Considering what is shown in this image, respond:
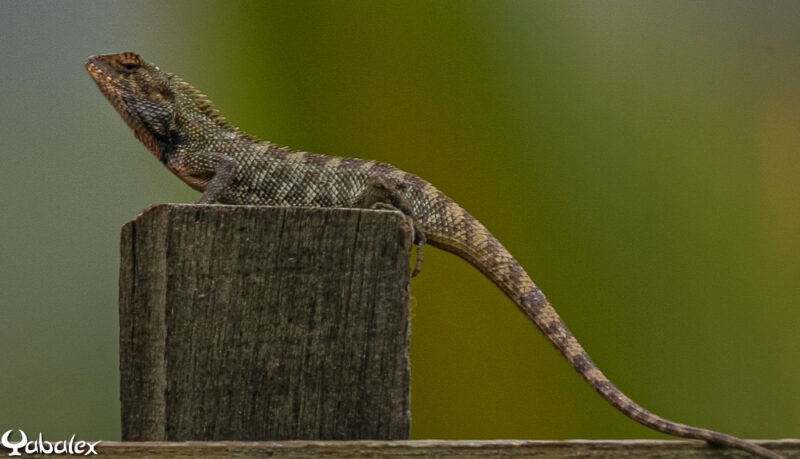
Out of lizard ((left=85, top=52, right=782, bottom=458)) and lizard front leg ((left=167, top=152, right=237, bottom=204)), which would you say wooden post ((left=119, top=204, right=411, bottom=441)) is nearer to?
lizard ((left=85, top=52, right=782, bottom=458))

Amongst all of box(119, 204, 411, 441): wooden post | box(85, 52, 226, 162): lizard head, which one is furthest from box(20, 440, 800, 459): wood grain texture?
box(85, 52, 226, 162): lizard head

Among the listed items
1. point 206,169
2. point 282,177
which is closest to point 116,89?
point 206,169

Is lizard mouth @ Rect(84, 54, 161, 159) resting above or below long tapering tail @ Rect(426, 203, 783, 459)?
above

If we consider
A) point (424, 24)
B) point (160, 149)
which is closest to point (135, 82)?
point (160, 149)

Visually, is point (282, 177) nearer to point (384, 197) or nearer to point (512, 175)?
point (384, 197)

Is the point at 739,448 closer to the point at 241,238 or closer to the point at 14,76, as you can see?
the point at 241,238

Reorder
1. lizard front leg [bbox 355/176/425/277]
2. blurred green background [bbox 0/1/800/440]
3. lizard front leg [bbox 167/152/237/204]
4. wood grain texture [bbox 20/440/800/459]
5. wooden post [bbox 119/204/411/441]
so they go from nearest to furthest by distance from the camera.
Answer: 1. wood grain texture [bbox 20/440/800/459]
2. wooden post [bbox 119/204/411/441]
3. lizard front leg [bbox 355/176/425/277]
4. lizard front leg [bbox 167/152/237/204]
5. blurred green background [bbox 0/1/800/440]
